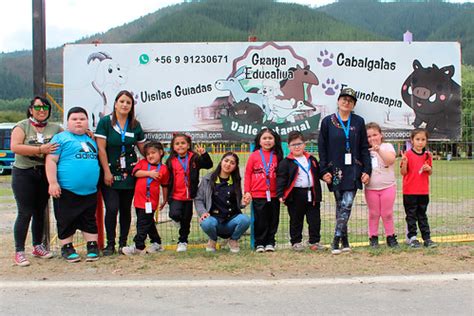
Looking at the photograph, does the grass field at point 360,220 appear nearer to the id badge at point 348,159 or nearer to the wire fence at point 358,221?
the wire fence at point 358,221

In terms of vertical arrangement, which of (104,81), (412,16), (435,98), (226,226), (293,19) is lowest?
(226,226)

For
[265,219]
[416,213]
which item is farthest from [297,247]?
[416,213]

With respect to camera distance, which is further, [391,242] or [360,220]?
[360,220]

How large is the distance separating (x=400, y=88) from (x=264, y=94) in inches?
75.6

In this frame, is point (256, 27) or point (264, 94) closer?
point (264, 94)

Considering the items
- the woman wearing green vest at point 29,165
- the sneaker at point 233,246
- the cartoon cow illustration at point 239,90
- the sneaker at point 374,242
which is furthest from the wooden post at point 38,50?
the sneaker at point 374,242

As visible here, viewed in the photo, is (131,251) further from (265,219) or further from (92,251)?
(265,219)

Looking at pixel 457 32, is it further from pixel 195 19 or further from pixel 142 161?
pixel 142 161

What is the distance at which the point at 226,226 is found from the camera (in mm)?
6148

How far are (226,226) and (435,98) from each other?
353 cm

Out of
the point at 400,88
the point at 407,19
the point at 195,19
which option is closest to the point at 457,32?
the point at 407,19

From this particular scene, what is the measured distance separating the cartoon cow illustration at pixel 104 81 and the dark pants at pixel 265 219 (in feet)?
8.04

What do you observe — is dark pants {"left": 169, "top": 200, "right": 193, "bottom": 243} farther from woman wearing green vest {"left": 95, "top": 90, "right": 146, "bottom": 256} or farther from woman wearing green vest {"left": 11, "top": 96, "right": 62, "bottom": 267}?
woman wearing green vest {"left": 11, "top": 96, "right": 62, "bottom": 267}

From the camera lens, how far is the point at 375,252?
5.98 meters
